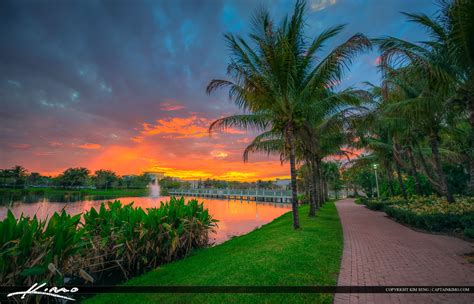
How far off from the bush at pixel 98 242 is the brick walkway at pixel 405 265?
4947mm

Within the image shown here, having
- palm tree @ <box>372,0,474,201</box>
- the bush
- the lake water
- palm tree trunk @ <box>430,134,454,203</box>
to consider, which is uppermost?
palm tree @ <box>372,0,474,201</box>

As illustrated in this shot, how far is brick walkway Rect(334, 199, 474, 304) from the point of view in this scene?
3514mm

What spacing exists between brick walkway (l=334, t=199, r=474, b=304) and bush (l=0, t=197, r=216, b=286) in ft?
16.2

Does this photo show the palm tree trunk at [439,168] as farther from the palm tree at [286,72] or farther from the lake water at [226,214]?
the lake water at [226,214]

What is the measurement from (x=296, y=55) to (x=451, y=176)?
21212mm

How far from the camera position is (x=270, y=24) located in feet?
26.5

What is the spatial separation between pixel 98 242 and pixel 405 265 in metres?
7.43

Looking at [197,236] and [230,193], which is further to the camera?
[230,193]

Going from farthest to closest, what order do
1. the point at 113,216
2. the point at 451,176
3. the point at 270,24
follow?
the point at 451,176 < the point at 270,24 < the point at 113,216

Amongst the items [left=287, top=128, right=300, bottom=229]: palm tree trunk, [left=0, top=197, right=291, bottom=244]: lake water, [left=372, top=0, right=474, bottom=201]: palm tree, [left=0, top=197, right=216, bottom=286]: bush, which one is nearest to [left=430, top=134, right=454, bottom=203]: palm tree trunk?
[left=372, top=0, right=474, bottom=201]: palm tree

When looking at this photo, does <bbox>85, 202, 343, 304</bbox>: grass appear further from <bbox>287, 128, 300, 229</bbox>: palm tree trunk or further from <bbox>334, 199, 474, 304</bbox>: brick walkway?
<bbox>287, 128, 300, 229</bbox>: palm tree trunk

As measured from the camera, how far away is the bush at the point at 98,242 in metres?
3.67

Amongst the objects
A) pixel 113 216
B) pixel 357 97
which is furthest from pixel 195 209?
pixel 357 97

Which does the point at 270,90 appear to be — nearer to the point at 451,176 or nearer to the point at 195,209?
the point at 195,209
